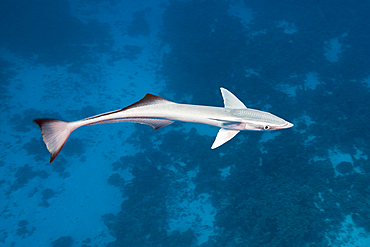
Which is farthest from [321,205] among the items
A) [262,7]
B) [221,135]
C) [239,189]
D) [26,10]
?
[26,10]

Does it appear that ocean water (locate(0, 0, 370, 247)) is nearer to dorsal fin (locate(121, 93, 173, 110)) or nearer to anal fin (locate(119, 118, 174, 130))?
anal fin (locate(119, 118, 174, 130))

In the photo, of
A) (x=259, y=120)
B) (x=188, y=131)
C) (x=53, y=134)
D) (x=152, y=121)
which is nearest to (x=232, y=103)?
(x=259, y=120)

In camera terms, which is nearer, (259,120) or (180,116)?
(180,116)

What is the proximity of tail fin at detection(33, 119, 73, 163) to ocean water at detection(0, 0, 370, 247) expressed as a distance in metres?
8.83

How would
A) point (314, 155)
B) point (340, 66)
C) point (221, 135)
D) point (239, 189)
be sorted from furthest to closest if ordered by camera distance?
point (340, 66)
point (314, 155)
point (239, 189)
point (221, 135)

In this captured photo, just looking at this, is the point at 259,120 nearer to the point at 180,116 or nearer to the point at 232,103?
the point at 232,103

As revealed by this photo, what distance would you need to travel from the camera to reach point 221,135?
5.21 m

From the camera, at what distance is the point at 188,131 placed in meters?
14.0

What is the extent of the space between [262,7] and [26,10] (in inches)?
848

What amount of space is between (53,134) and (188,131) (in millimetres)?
10269

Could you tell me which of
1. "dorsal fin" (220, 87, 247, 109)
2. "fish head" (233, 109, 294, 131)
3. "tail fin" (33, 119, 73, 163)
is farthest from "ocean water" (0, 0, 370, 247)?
"tail fin" (33, 119, 73, 163)

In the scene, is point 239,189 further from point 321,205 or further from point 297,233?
point 321,205

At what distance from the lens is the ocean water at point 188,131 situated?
11.4 meters

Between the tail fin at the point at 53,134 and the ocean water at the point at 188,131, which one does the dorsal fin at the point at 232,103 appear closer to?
the tail fin at the point at 53,134
